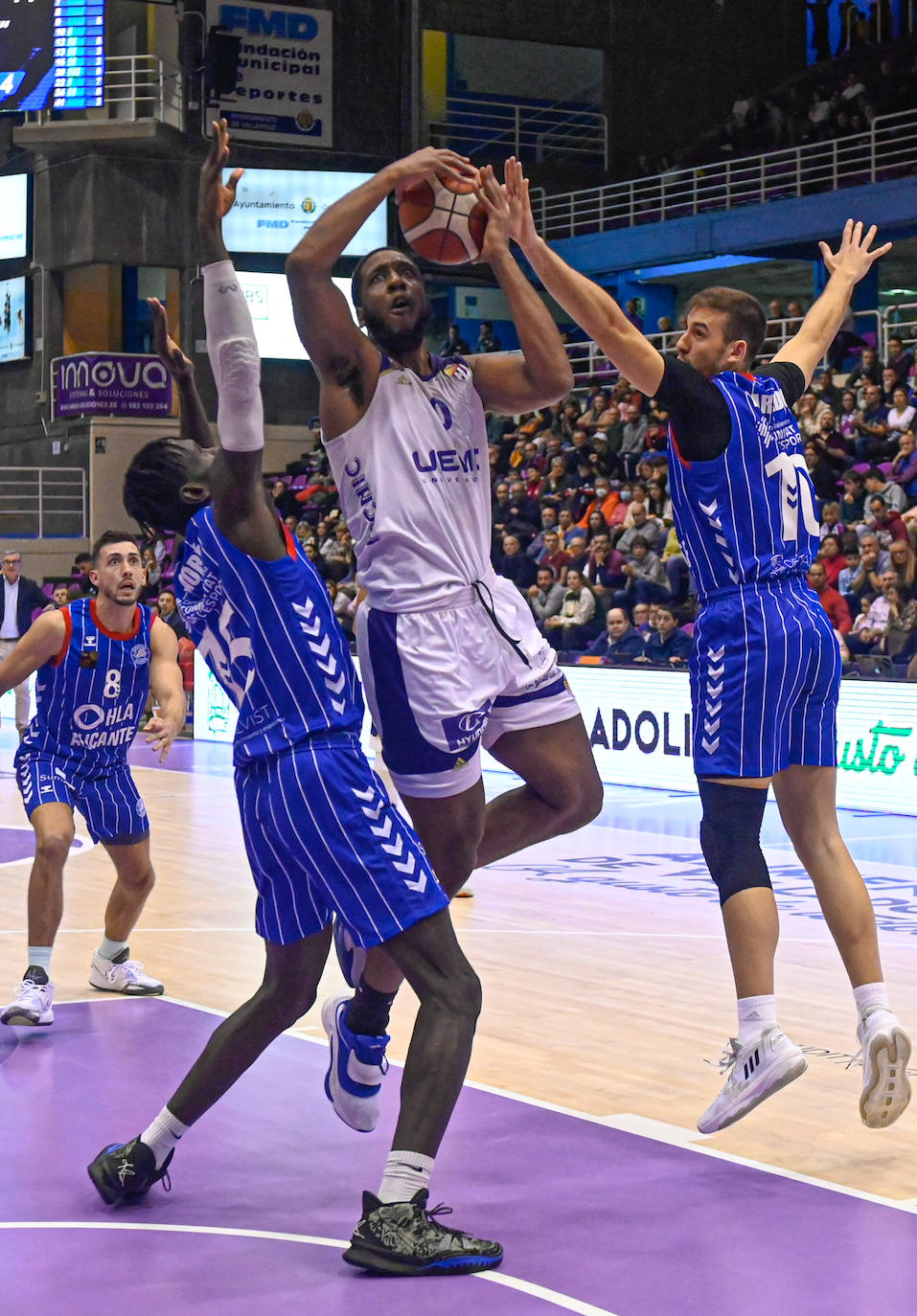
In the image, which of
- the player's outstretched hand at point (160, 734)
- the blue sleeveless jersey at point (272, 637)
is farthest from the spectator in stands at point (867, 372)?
the blue sleeveless jersey at point (272, 637)

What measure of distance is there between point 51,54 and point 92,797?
15771mm

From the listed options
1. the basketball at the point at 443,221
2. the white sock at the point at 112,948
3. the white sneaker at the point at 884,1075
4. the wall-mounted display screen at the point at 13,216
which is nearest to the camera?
the white sneaker at the point at 884,1075

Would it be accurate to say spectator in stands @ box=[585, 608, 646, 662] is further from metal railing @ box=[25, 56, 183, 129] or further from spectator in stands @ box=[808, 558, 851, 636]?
metal railing @ box=[25, 56, 183, 129]

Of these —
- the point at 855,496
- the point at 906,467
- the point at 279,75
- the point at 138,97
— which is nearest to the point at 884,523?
the point at 855,496

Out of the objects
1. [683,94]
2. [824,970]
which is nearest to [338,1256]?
[824,970]

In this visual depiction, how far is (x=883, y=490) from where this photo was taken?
14.2 metres

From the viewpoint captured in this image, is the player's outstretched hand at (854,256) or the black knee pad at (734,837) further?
the player's outstretched hand at (854,256)

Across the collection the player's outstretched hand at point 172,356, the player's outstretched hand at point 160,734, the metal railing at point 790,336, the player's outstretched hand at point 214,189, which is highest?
the metal railing at point 790,336

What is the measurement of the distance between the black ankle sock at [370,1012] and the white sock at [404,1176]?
73cm

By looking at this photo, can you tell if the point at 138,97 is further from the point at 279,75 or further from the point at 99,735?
the point at 99,735

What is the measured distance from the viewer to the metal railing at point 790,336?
17.8 metres

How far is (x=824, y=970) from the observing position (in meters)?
6.82

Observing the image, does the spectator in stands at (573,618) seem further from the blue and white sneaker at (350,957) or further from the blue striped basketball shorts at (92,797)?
the blue and white sneaker at (350,957)

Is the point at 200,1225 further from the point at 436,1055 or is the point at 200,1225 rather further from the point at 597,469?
the point at 597,469
